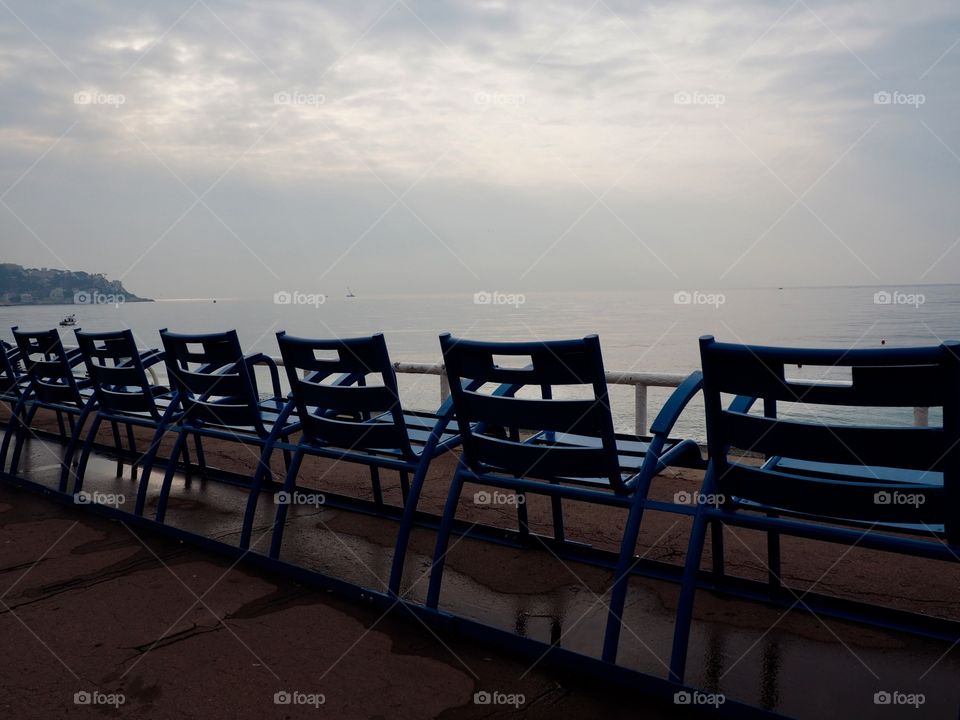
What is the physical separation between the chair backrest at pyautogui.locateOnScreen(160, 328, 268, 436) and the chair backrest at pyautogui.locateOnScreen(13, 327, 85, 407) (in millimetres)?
1521

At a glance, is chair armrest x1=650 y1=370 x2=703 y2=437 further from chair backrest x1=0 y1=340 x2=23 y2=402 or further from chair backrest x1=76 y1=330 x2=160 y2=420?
chair backrest x1=0 y1=340 x2=23 y2=402

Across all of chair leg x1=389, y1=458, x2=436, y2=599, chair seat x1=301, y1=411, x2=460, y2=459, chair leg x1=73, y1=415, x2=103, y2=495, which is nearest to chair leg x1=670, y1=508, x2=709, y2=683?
chair leg x1=389, y1=458, x2=436, y2=599

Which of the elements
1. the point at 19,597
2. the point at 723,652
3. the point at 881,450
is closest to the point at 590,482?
the point at 723,652

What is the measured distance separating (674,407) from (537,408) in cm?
47

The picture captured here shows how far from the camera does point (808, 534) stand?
2.18 metres

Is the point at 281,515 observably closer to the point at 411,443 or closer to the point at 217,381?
the point at 411,443

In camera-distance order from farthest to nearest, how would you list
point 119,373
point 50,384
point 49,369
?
point 50,384 < point 49,369 < point 119,373

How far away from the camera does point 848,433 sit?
6.58 feet

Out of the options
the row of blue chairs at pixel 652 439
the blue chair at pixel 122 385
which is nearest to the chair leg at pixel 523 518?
the row of blue chairs at pixel 652 439

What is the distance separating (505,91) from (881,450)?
571cm

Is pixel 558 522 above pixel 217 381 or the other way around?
the other way around

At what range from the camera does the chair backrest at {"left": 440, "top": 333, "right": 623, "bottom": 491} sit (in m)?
2.45

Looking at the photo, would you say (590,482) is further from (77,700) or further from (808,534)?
(77,700)

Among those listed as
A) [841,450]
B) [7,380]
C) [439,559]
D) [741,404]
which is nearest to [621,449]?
[741,404]
